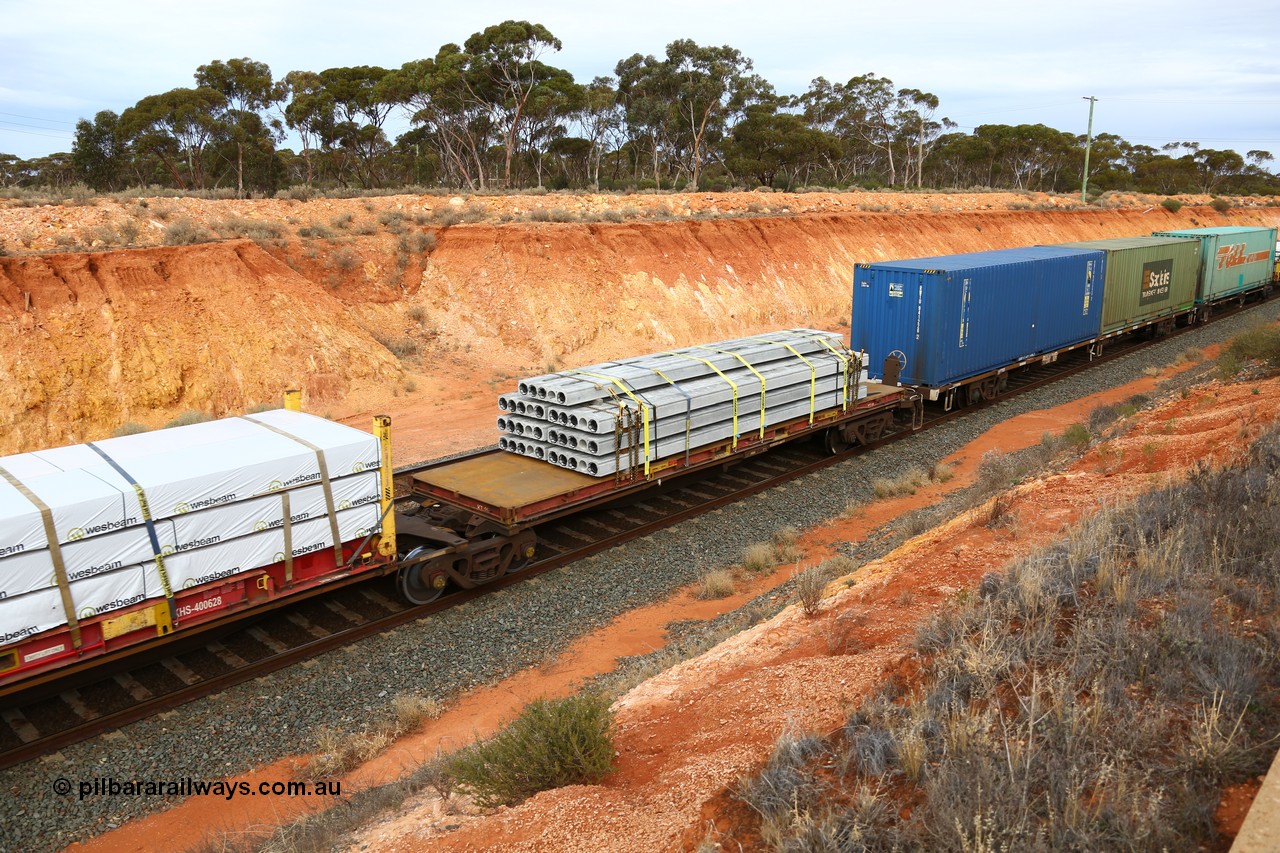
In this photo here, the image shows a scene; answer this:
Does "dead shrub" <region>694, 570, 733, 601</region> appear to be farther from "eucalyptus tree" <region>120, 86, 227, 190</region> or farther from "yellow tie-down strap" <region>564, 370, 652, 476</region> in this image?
"eucalyptus tree" <region>120, 86, 227, 190</region>

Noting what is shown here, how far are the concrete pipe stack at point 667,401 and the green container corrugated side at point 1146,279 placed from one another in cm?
1348

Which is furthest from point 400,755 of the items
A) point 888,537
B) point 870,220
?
point 870,220

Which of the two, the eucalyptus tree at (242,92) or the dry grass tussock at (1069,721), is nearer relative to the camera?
the dry grass tussock at (1069,721)

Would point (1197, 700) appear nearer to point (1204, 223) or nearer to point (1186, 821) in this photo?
point (1186, 821)

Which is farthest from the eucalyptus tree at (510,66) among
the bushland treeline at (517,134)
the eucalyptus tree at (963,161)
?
the eucalyptus tree at (963,161)

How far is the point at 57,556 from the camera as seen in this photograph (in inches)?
320

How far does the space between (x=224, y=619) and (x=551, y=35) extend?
135ft

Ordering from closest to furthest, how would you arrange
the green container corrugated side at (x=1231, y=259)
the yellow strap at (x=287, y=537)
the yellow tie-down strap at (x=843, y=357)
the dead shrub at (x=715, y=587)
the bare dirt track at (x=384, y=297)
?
1. the yellow strap at (x=287, y=537)
2. the dead shrub at (x=715, y=587)
3. the yellow tie-down strap at (x=843, y=357)
4. the bare dirt track at (x=384, y=297)
5. the green container corrugated side at (x=1231, y=259)

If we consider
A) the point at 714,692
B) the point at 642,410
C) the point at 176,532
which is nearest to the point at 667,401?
the point at 642,410

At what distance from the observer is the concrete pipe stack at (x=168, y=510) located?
8062mm

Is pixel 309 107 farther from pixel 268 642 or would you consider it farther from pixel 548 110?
pixel 268 642

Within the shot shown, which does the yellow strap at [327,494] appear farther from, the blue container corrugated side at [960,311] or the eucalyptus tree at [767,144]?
the eucalyptus tree at [767,144]

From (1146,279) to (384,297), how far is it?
78.1 feet

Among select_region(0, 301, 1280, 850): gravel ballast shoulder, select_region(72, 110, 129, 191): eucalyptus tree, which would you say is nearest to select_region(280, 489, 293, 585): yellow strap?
select_region(0, 301, 1280, 850): gravel ballast shoulder
